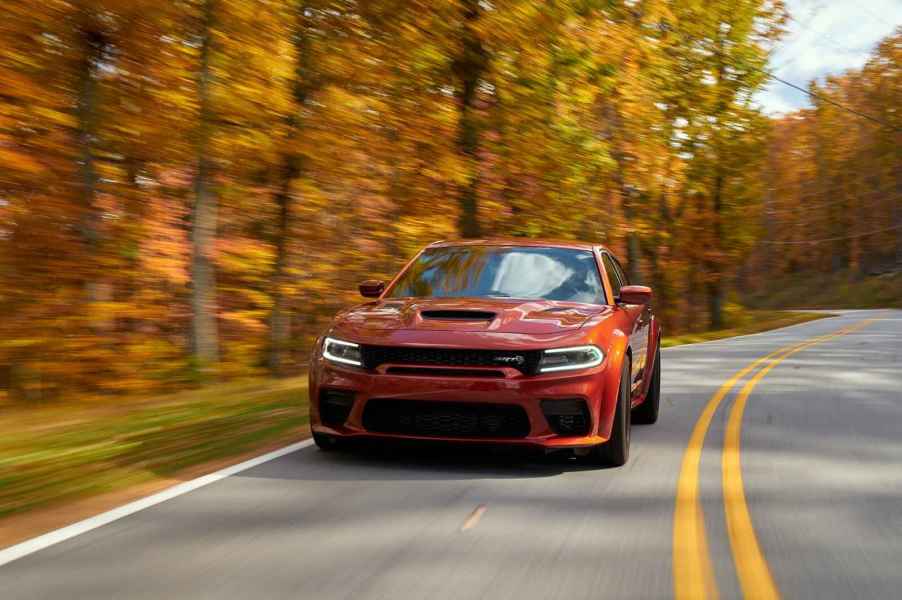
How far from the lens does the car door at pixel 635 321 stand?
8219 mm

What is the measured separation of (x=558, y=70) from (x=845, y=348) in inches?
334

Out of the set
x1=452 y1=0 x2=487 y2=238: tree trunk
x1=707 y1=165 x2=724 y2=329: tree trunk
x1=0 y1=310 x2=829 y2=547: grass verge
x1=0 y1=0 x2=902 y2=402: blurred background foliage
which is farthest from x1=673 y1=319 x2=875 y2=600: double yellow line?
x1=707 y1=165 x2=724 y2=329: tree trunk

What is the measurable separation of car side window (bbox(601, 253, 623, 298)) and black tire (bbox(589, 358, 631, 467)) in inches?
53.8

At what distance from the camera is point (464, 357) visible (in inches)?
260

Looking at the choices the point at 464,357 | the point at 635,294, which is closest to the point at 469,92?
the point at 635,294

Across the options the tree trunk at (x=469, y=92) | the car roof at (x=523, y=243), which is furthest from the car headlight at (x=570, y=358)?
the tree trunk at (x=469, y=92)

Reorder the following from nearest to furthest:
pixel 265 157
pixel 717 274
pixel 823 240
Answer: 1. pixel 265 157
2. pixel 717 274
3. pixel 823 240

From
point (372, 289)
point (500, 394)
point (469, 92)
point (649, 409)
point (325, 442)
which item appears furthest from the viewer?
point (469, 92)

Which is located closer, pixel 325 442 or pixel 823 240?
pixel 325 442

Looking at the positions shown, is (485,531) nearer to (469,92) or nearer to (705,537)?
(705,537)

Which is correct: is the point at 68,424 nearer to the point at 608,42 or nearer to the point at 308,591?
the point at 308,591

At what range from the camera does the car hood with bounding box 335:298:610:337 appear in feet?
22.5

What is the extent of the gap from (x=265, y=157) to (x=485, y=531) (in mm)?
10985

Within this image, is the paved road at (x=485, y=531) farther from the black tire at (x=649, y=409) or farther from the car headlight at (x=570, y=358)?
the black tire at (x=649, y=409)
